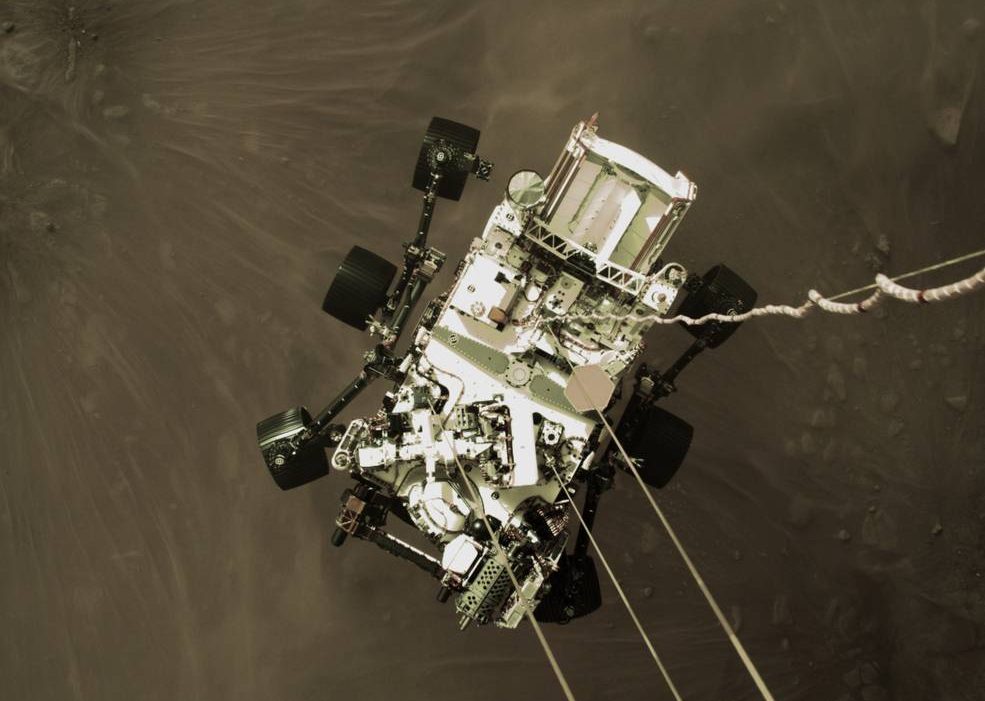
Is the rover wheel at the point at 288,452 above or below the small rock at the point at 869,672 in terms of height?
below

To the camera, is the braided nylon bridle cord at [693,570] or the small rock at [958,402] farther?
the small rock at [958,402]

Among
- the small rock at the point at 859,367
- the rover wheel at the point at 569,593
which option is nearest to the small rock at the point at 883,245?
the small rock at the point at 859,367

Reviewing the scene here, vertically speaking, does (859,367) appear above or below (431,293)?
above

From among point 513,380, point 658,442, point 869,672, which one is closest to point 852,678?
point 869,672

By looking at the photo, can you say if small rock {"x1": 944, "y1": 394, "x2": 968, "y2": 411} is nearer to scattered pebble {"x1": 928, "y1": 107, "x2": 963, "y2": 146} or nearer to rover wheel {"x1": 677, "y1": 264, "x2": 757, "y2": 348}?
scattered pebble {"x1": 928, "y1": 107, "x2": 963, "y2": 146}

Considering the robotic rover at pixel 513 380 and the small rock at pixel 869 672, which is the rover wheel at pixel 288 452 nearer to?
the robotic rover at pixel 513 380

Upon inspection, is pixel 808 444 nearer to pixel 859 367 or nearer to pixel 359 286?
pixel 859 367
